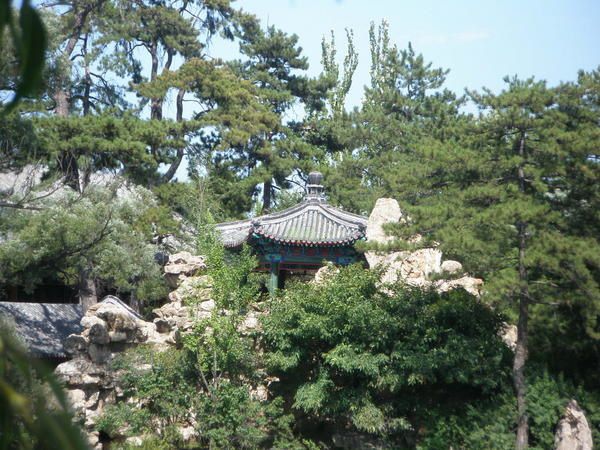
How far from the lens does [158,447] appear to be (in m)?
8.12

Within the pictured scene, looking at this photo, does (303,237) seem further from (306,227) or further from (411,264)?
(411,264)

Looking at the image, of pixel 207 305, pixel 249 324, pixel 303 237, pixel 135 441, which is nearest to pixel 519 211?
pixel 249 324

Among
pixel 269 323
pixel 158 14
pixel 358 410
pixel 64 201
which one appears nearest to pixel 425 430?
pixel 358 410

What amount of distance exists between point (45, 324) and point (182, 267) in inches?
97.5

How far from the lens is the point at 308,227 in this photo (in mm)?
11891

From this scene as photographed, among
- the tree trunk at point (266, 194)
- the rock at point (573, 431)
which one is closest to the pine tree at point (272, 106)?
the tree trunk at point (266, 194)

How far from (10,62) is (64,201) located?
2.46m

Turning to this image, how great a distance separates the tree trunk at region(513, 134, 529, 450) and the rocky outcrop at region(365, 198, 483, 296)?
63 centimetres

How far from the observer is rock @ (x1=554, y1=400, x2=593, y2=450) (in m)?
7.11

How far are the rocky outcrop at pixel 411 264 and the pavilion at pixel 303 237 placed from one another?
0.38 m

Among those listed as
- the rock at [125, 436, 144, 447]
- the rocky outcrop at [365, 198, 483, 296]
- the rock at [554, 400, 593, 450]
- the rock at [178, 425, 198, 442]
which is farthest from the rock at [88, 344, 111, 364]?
the rock at [554, 400, 593, 450]

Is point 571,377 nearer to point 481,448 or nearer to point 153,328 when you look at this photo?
point 481,448

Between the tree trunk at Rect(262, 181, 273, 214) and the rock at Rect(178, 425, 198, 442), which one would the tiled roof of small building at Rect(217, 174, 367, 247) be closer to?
the rock at Rect(178, 425, 198, 442)

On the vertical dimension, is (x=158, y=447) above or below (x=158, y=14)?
below
